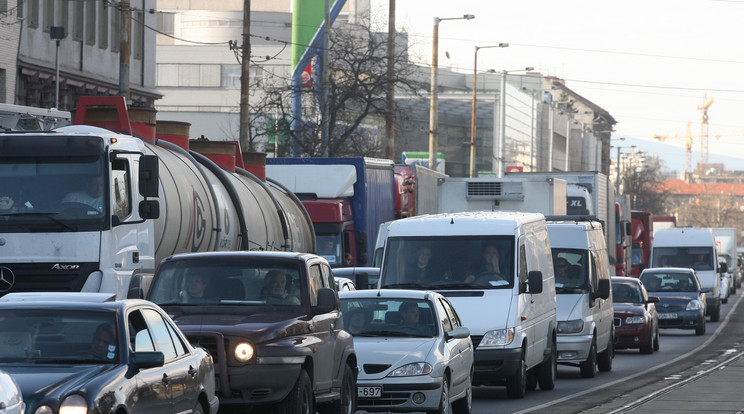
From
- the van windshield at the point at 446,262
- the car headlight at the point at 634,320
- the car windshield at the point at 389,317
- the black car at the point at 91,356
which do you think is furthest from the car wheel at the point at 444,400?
the car headlight at the point at 634,320

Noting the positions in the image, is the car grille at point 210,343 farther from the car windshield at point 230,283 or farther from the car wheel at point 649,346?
the car wheel at point 649,346

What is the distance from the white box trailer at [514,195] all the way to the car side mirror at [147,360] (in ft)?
66.0

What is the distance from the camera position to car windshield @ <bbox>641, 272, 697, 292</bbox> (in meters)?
35.9

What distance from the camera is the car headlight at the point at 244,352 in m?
11.3

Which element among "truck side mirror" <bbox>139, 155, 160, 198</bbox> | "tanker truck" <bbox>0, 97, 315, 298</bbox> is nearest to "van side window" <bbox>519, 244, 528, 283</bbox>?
"tanker truck" <bbox>0, 97, 315, 298</bbox>

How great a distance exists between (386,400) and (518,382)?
3.73 meters

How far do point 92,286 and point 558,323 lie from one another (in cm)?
959

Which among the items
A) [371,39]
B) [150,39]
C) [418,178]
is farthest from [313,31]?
[418,178]

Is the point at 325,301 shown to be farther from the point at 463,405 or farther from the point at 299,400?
the point at 463,405

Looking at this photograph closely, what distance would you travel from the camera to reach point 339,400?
42.0 feet

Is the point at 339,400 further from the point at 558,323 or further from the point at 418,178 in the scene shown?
the point at 418,178

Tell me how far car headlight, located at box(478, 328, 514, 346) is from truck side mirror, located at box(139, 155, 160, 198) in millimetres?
4723

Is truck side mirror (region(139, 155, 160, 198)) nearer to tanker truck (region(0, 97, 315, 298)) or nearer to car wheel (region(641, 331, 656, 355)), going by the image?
tanker truck (region(0, 97, 315, 298))

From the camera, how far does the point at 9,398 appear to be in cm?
684
